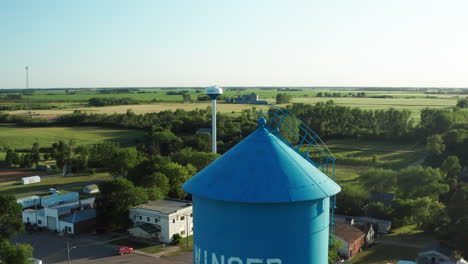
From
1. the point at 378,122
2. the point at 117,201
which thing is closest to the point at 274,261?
the point at 117,201

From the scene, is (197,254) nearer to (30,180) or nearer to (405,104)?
(30,180)

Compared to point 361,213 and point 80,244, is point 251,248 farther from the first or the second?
point 361,213

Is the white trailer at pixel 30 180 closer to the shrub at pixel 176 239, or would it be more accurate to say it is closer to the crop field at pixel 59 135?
the crop field at pixel 59 135

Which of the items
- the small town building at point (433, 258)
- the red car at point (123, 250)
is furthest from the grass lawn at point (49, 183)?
the small town building at point (433, 258)

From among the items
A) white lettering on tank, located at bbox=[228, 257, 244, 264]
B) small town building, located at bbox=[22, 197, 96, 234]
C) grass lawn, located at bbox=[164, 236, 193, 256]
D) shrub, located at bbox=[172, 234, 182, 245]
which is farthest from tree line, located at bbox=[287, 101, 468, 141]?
white lettering on tank, located at bbox=[228, 257, 244, 264]

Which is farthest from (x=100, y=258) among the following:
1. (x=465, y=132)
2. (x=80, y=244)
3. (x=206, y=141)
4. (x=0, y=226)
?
(x=465, y=132)

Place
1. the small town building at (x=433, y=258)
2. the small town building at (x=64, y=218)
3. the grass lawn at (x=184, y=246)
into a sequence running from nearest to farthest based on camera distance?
the small town building at (x=433, y=258) → the grass lawn at (x=184, y=246) → the small town building at (x=64, y=218)

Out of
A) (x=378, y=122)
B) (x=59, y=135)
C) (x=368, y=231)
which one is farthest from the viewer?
(x=59, y=135)
